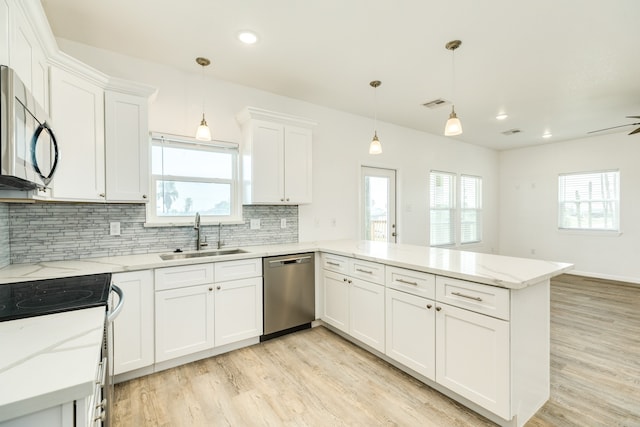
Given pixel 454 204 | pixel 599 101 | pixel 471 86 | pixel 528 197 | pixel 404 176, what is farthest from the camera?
pixel 528 197

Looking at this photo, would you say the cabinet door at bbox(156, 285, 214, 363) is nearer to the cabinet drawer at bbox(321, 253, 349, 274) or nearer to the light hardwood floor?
the light hardwood floor

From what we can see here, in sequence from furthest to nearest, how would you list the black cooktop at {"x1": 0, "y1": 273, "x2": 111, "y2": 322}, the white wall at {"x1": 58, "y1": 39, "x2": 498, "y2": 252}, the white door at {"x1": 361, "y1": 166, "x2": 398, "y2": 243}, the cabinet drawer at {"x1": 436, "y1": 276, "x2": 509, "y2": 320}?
the white door at {"x1": 361, "y1": 166, "x2": 398, "y2": 243}
the white wall at {"x1": 58, "y1": 39, "x2": 498, "y2": 252}
the cabinet drawer at {"x1": 436, "y1": 276, "x2": 509, "y2": 320}
the black cooktop at {"x1": 0, "y1": 273, "x2": 111, "y2": 322}

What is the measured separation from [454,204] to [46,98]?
20.2 feet

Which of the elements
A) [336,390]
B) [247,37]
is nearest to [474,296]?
[336,390]

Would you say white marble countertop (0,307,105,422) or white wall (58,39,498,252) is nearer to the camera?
white marble countertop (0,307,105,422)

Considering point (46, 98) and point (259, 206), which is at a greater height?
point (46, 98)

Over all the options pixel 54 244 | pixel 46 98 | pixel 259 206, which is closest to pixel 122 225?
pixel 54 244

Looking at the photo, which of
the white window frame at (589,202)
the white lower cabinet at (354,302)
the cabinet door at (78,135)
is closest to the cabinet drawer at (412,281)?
the white lower cabinet at (354,302)

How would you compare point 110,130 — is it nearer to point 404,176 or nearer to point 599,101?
point 404,176

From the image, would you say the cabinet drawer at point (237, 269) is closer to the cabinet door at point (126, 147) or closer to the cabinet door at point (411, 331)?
the cabinet door at point (126, 147)

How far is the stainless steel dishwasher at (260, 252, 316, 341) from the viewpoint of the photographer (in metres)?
2.92

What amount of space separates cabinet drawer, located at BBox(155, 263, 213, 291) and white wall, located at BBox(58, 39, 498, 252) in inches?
55.4

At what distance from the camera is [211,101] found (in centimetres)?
317

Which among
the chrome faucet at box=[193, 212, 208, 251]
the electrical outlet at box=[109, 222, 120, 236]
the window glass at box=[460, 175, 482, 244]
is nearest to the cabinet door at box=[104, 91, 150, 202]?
the electrical outlet at box=[109, 222, 120, 236]
